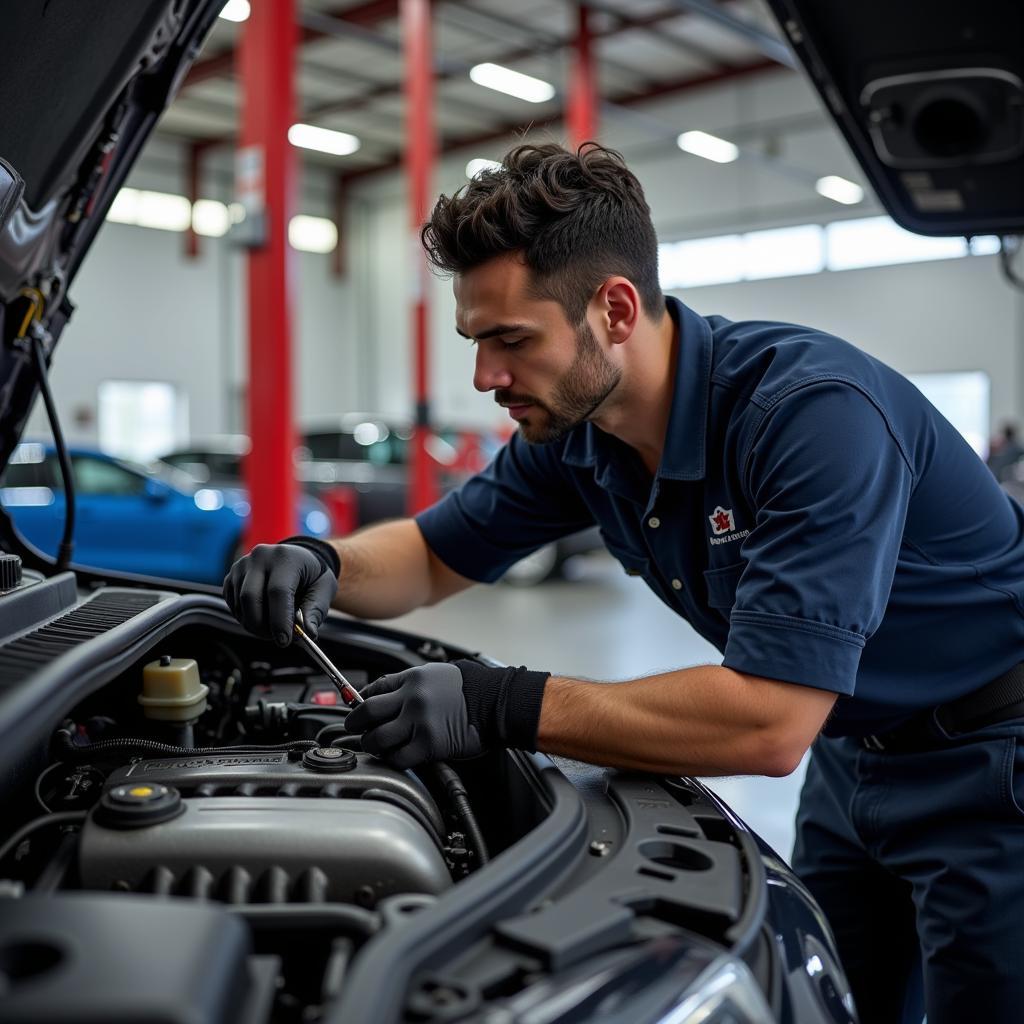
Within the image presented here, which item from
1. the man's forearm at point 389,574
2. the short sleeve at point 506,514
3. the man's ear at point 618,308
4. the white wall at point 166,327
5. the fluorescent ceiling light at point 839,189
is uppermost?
the fluorescent ceiling light at point 839,189

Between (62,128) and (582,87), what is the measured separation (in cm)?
858

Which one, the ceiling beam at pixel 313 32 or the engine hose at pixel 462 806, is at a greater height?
the ceiling beam at pixel 313 32

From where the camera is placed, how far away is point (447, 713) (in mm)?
1202

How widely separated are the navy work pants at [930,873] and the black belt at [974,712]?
0.01 m

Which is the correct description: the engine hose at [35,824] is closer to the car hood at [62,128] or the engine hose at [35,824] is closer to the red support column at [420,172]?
the car hood at [62,128]

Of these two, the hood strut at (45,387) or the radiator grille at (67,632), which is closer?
the radiator grille at (67,632)

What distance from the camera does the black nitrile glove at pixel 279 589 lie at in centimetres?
150

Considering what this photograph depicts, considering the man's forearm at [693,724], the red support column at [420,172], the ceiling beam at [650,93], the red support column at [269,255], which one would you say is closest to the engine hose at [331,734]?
the man's forearm at [693,724]

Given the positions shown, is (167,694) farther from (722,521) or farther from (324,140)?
(324,140)

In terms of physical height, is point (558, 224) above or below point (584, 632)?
above

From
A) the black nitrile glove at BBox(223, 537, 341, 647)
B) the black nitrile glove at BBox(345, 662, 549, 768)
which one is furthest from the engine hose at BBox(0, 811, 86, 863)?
the black nitrile glove at BBox(223, 537, 341, 647)

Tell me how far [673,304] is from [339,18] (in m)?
10.3

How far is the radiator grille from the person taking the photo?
1058 mm

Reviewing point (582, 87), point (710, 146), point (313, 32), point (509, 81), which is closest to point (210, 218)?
point (313, 32)
